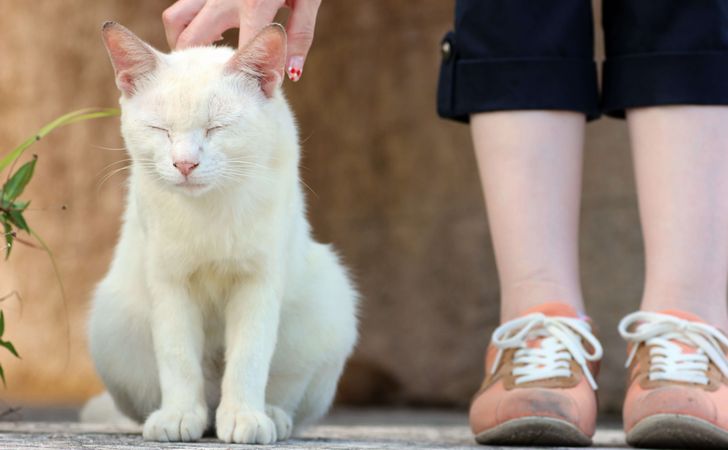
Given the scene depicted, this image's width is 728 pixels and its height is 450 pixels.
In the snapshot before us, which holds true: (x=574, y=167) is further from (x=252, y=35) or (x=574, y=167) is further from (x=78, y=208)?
(x=78, y=208)

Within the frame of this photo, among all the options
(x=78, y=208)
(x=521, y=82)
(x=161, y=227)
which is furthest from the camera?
(x=78, y=208)

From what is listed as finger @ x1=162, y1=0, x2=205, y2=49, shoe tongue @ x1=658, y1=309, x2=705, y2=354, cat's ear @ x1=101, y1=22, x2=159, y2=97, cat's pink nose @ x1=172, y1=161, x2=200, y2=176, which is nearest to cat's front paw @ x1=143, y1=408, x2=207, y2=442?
cat's pink nose @ x1=172, y1=161, x2=200, y2=176

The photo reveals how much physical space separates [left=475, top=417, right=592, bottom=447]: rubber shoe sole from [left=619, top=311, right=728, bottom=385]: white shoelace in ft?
0.46

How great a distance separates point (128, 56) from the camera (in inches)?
59.8

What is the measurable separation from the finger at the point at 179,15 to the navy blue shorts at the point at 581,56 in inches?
16.4

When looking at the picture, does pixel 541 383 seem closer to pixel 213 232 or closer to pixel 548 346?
pixel 548 346

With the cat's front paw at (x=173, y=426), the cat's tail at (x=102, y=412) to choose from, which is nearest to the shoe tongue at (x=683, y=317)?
the cat's front paw at (x=173, y=426)

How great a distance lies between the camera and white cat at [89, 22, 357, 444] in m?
1.47

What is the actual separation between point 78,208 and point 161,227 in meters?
2.44

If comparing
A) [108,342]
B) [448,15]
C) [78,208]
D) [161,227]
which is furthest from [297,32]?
[78,208]

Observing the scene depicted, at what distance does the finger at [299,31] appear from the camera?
1586 millimetres

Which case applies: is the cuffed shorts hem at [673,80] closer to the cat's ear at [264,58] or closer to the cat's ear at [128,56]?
the cat's ear at [264,58]

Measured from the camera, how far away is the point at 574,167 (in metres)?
1.73

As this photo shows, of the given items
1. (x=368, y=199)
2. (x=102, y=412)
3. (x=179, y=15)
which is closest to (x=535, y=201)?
(x=179, y=15)
